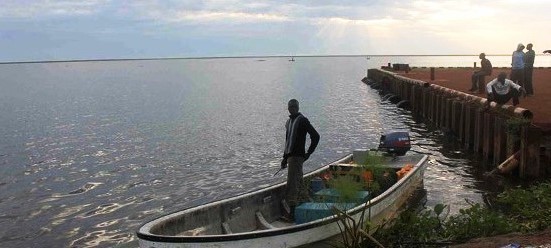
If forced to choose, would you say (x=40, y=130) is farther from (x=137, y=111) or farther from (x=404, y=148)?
(x=404, y=148)

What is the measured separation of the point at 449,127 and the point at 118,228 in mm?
17356

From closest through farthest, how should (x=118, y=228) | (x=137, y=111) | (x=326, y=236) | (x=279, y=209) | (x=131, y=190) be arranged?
(x=326, y=236)
(x=279, y=209)
(x=118, y=228)
(x=131, y=190)
(x=137, y=111)

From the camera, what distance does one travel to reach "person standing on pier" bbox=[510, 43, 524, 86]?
21.7m

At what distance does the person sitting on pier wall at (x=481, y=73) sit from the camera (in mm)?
25844

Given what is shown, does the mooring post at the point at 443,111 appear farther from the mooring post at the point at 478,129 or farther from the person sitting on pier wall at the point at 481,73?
the mooring post at the point at 478,129

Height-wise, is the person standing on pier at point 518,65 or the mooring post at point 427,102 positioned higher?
the person standing on pier at point 518,65

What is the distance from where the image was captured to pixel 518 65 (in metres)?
22.0

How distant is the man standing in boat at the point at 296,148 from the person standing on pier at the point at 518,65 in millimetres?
14451

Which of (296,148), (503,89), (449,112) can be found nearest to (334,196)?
(296,148)

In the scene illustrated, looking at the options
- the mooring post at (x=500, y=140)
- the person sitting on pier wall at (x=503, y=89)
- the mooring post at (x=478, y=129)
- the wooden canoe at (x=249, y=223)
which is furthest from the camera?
Answer: the mooring post at (x=478, y=129)

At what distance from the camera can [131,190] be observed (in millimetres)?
18031

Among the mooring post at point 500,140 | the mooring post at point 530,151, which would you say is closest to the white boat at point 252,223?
the mooring post at point 530,151

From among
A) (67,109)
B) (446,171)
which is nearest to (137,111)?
(67,109)

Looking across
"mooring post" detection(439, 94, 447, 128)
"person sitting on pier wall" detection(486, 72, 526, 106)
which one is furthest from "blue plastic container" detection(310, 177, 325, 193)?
"mooring post" detection(439, 94, 447, 128)
